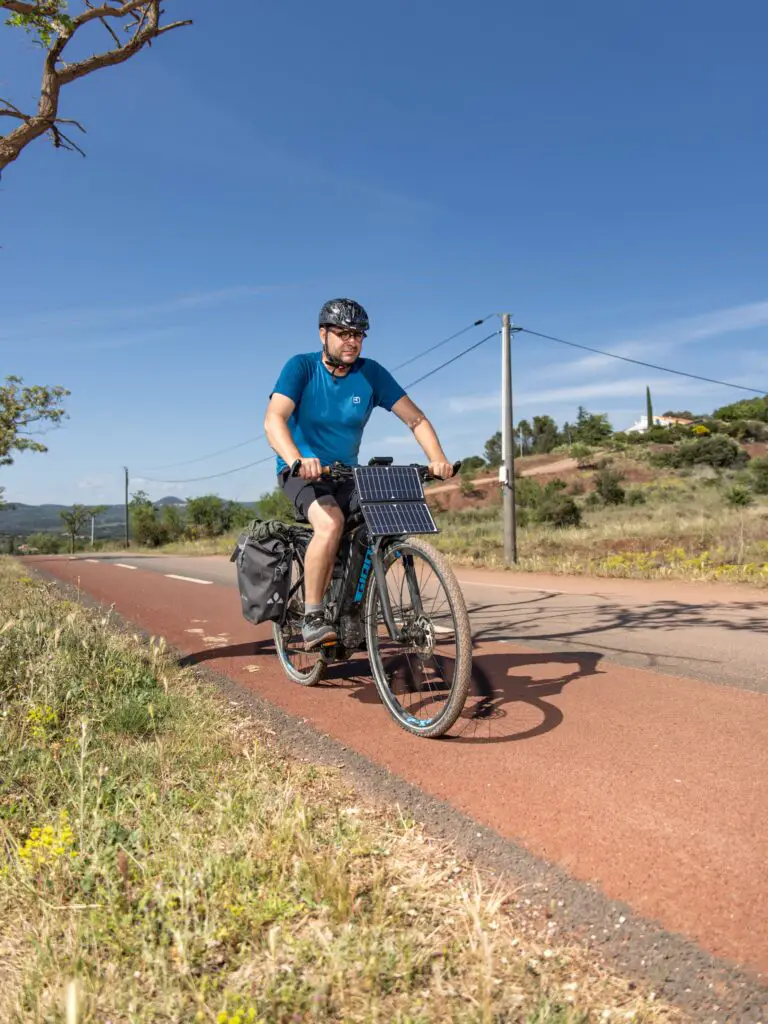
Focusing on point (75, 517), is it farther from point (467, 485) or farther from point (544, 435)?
point (544, 435)

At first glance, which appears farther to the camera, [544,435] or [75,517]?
[544,435]

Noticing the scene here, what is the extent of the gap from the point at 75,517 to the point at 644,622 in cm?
8405

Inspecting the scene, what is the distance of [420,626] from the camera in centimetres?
365

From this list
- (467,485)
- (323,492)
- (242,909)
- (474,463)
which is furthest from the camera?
(474,463)

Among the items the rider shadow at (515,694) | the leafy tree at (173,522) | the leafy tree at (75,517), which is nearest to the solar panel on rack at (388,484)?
the rider shadow at (515,694)

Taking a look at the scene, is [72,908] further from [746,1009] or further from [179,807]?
[746,1009]

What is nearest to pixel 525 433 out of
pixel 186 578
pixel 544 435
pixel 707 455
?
pixel 544 435

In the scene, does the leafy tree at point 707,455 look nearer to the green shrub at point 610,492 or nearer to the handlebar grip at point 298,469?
the green shrub at point 610,492

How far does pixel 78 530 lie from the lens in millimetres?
84875

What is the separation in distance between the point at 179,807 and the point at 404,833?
31.4 inches

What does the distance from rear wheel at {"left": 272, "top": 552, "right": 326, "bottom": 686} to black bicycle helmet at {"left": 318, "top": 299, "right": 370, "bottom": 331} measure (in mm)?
1490

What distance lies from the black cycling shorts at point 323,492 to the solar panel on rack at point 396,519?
308 millimetres

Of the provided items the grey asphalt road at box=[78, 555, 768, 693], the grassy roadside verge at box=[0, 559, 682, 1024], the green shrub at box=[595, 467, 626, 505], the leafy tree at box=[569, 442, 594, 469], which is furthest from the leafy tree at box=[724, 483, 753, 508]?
the leafy tree at box=[569, 442, 594, 469]

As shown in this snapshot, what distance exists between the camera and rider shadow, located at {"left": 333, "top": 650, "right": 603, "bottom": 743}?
11.9ft
